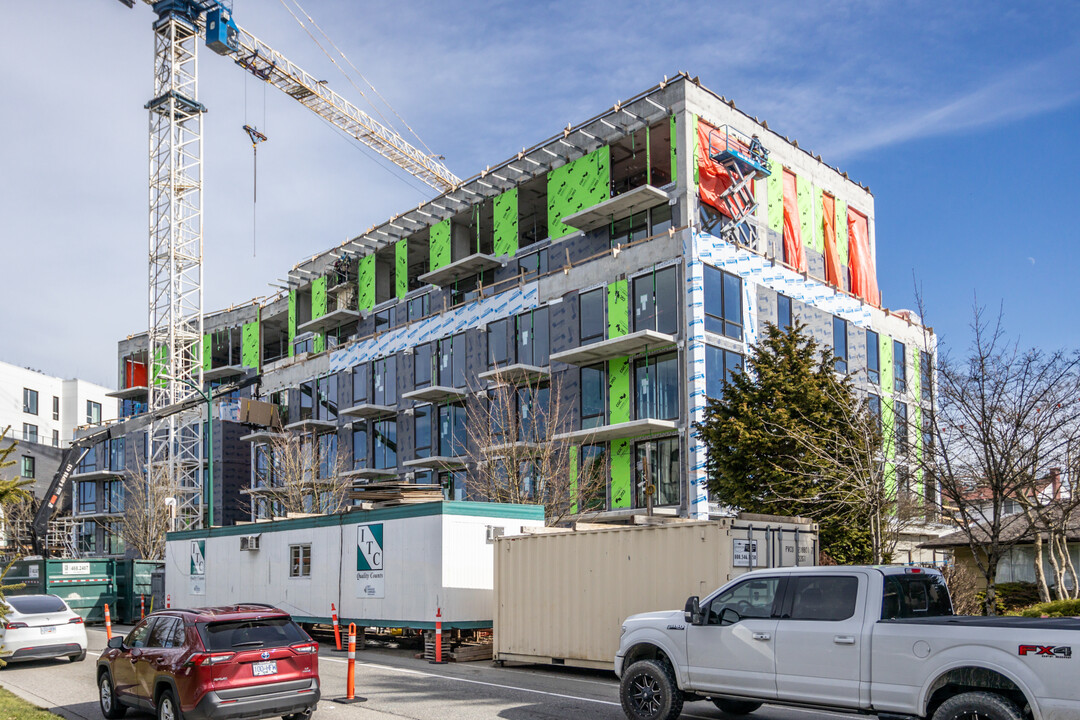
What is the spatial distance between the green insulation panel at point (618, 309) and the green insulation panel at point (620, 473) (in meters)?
3.74

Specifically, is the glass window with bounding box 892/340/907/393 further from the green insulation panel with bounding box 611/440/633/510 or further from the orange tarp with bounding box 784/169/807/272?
the green insulation panel with bounding box 611/440/633/510

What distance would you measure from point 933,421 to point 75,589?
2743 cm

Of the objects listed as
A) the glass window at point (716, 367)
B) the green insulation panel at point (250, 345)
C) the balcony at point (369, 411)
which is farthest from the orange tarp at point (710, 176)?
the green insulation panel at point (250, 345)

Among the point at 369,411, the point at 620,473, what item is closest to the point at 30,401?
the point at 369,411

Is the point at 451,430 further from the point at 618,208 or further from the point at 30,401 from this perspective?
the point at 30,401

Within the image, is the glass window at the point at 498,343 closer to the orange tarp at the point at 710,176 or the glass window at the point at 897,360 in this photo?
the orange tarp at the point at 710,176

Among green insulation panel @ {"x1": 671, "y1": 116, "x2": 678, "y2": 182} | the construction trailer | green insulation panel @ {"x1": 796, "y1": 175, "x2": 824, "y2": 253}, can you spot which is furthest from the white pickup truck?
green insulation panel @ {"x1": 796, "y1": 175, "x2": 824, "y2": 253}

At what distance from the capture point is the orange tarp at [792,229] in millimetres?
38438

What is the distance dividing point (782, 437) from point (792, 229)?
57.8 ft

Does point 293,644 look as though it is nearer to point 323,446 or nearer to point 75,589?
point 75,589

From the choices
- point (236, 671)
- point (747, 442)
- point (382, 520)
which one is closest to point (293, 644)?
point (236, 671)

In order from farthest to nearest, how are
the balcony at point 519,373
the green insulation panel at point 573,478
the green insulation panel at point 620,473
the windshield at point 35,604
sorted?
1. the balcony at point 519,373
2. the green insulation panel at point 620,473
3. the green insulation panel at point 573,478
4. the windshield at point 35,604

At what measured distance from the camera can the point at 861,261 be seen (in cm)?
4266

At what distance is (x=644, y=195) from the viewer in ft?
115
